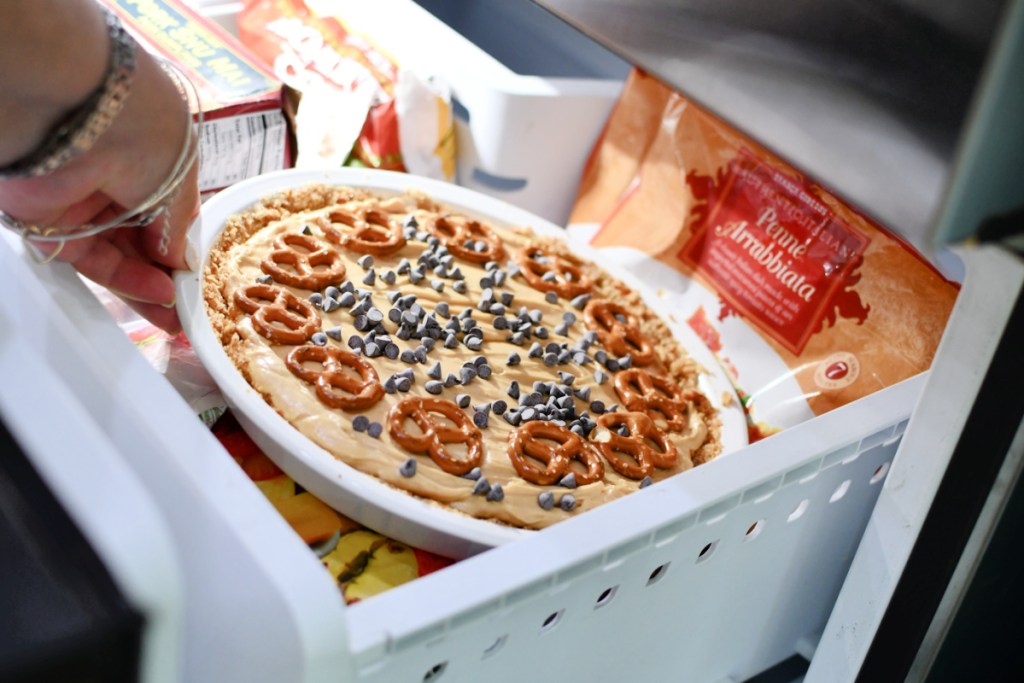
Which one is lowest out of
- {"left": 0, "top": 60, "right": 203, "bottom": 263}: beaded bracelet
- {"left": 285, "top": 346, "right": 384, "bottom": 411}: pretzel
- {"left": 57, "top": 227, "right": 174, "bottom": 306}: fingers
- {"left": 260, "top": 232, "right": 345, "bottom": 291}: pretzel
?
{"left": 285, "top": 346, "right": 384, "bottom": 411}: pretzel

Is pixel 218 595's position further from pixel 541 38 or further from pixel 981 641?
pixel 541 38

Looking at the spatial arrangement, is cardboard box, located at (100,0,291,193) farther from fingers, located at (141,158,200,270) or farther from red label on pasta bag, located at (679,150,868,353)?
red label on pasta bag, located at (679,150,868,353)

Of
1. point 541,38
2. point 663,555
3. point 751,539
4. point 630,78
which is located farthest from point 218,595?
point 541,38

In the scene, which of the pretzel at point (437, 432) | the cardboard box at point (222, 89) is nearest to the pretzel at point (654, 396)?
the pretzel at point (437, 432)

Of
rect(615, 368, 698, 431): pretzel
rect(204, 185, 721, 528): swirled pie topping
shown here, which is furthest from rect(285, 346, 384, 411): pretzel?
rect(615, 368, 698, 431): pretzel

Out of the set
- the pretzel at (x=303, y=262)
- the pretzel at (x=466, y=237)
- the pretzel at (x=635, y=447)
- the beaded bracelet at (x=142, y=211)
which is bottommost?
the pretzel at (x=635, y=447)

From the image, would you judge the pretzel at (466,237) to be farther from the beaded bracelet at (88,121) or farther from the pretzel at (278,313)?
the beaded bracelet at (88,121)
